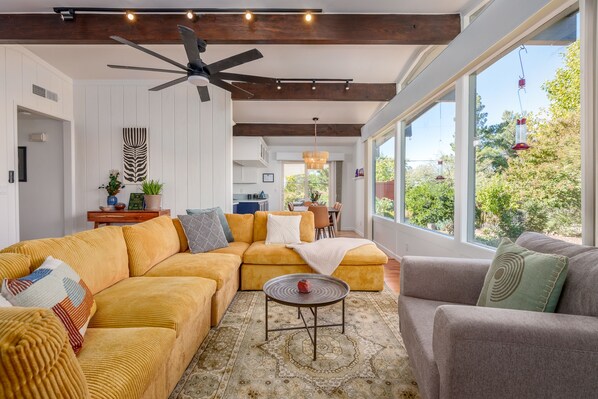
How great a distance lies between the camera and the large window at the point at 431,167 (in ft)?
10.7

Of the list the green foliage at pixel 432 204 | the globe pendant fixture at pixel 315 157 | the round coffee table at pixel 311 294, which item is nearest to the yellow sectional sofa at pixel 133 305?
the round coffee table at pixel 311 294

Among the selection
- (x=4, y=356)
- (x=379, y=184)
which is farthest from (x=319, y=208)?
(x=4, y=356)

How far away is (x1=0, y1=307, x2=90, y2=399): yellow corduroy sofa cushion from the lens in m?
0.62

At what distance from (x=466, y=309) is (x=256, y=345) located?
4.84 feet

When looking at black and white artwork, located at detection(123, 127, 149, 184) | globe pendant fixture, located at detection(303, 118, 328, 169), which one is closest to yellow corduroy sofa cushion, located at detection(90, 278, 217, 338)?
black and white artwork, located at detection(123, 127, 149, 184)

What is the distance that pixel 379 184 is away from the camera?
237 inches

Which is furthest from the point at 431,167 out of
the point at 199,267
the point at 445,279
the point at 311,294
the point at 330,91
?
the point at 199,267

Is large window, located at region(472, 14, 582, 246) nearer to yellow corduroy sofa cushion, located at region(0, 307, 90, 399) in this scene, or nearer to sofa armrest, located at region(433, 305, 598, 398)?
sofa armrest, located at region(433, 305, 598, 398)

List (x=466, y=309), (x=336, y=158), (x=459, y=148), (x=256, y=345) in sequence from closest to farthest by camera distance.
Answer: (x=466, y=309), (x=256, y=345), (x=459, y=148), (x=336, y=158)

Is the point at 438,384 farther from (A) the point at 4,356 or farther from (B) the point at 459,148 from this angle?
(B) the point at 459,148

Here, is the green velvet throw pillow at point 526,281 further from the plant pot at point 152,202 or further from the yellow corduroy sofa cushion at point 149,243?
the plant pot at point 152,202

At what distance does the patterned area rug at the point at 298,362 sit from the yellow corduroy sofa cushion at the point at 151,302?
384 mm

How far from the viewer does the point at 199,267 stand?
246 centimetres

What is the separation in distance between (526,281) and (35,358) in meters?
1.74
